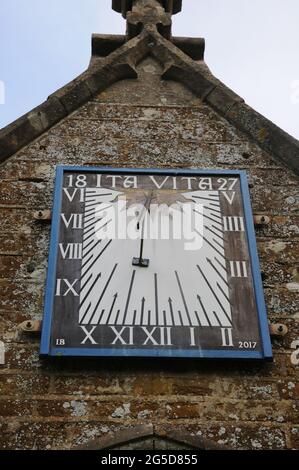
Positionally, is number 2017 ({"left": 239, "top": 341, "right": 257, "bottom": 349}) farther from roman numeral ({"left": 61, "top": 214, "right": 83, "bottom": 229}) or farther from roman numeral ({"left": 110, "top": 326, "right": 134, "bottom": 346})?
roman numeral ({"left": 61, "top": 214, "right": 83, "bottom": 229})

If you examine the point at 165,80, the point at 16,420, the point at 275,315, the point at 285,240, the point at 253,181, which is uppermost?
the point at 165,80

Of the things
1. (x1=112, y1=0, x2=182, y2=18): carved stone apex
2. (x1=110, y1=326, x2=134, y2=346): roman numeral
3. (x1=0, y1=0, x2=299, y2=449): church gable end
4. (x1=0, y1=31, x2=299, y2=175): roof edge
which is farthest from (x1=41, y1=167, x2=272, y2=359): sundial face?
(x1=112, y1=0, x2=182, y2=18): carved stone apex

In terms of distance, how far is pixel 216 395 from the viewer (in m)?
4.62

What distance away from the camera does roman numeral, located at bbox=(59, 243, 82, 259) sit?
17.1ft

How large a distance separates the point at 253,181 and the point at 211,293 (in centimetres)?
118

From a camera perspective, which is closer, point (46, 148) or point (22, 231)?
point (22, 231)

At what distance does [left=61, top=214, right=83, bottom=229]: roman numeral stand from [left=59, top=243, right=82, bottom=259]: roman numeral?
0.55ft

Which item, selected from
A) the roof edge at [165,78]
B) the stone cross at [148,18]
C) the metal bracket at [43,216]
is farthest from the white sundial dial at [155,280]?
the stone cross at [148,18]

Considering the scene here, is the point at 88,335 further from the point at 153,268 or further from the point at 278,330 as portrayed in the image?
the point at 278,330

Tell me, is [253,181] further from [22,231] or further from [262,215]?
[22,231]
